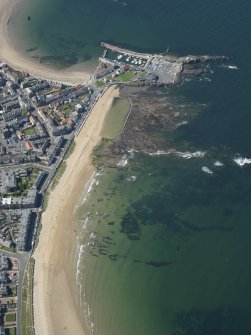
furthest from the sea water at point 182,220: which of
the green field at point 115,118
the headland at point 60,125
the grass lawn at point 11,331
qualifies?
the grass lawn at point 11,331

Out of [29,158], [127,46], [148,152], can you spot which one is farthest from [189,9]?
[29,158]

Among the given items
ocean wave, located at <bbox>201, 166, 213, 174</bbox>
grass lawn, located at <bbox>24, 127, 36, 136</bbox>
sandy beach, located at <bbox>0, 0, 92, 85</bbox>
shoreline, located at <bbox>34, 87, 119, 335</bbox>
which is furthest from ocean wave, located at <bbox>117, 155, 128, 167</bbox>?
sandy beach, located at <bbox>0, 0, 92, 85</bbox>

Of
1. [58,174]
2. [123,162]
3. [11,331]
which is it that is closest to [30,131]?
[58,174]

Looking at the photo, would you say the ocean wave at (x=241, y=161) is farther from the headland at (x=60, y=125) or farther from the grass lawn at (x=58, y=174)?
the grass lawn at (x=58, y=174)

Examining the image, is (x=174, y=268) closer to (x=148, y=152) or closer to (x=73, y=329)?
(x=73, y=329)

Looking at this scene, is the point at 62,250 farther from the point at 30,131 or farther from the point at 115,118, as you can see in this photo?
the point at 115,118
